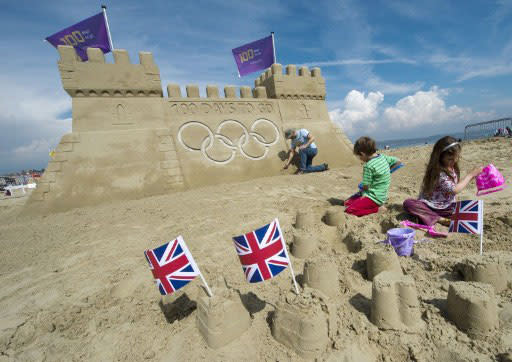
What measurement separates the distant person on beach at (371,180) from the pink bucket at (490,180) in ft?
2.85

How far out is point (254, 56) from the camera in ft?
26.8

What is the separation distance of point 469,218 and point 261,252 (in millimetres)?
1906

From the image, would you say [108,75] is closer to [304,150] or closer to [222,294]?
[304,150]

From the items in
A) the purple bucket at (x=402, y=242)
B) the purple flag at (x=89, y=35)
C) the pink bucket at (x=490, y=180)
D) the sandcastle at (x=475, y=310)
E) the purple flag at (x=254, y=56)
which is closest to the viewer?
the sandcastle at (x=475, y=310)

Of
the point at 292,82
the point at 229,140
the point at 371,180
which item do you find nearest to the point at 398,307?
the point at 371,180

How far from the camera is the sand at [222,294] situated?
129cm

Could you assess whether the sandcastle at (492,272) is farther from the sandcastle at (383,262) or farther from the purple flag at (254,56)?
the purple flag at (254,56)

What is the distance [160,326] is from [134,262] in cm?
107

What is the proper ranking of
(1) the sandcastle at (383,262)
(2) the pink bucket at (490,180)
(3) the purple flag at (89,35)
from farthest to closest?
(3) the purple flag at (89,35) < (2) the pink bucket at (490,180) < (1) the sandcastle at (383,262)

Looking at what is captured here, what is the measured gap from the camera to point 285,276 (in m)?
2.02

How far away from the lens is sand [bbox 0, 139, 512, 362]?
1.29 m

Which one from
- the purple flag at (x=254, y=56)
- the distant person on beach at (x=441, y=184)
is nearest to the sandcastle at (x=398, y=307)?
the distant person on beach at (x=441, y=184)

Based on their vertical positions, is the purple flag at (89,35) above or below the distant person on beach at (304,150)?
above

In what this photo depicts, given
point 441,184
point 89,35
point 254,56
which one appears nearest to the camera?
point 441,184
